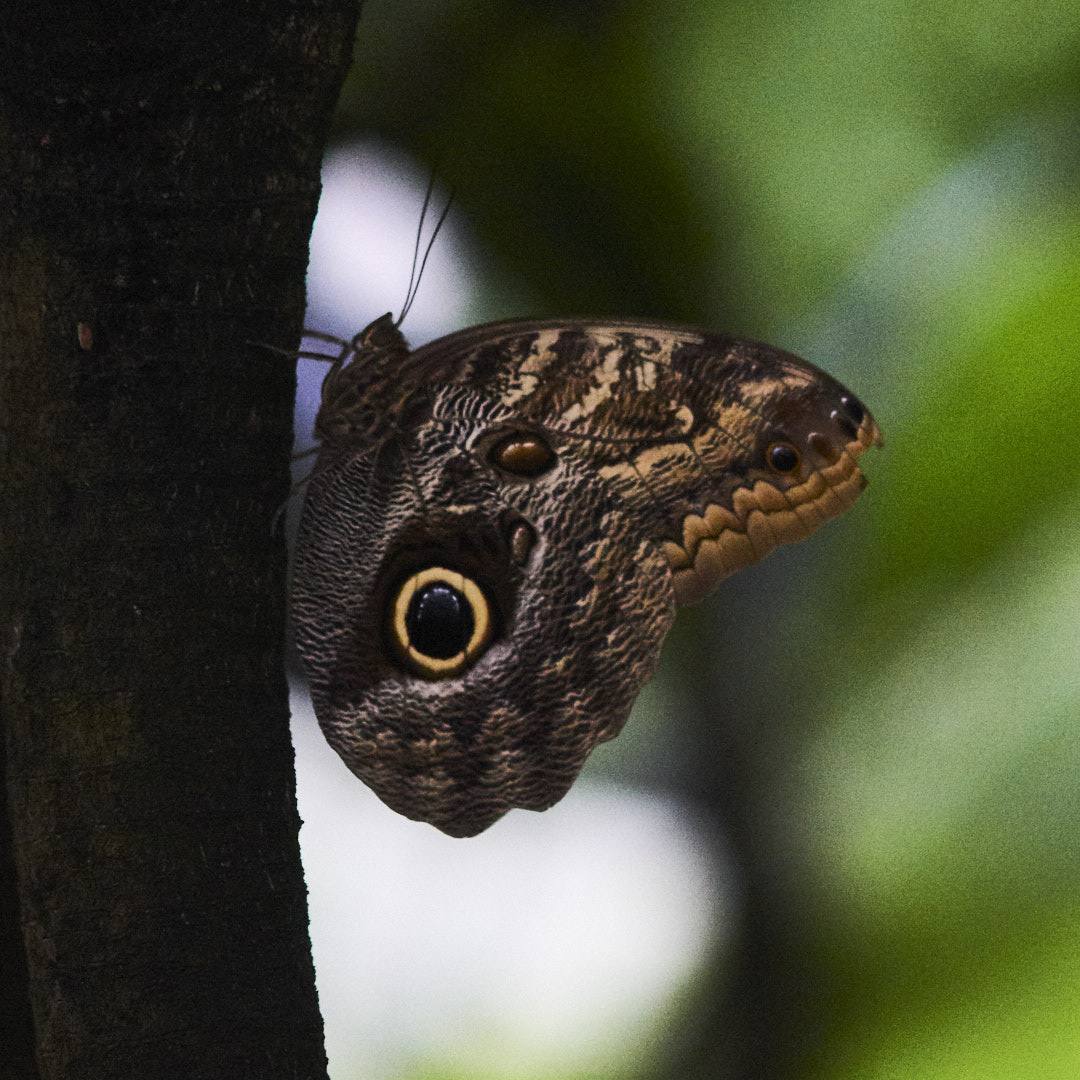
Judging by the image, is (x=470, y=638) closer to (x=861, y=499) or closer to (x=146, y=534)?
(x=146, y=534)

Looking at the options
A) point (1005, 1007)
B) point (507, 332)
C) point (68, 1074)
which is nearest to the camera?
point (68, 1074)

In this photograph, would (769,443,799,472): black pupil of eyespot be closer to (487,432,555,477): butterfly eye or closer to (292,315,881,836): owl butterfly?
(292,315,881,836): owl butterfly

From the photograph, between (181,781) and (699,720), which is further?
(699,720)

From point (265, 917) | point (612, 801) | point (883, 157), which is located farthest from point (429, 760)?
point (883, 157)

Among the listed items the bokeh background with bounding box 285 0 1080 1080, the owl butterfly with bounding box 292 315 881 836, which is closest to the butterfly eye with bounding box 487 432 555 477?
the owl butterfly with bounding box 292 315 881 836

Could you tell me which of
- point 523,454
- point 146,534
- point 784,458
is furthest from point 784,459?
point 146,534

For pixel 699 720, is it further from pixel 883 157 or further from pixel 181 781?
pixel 181 781
